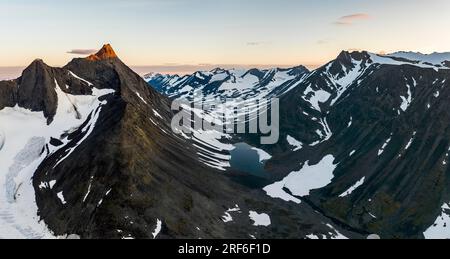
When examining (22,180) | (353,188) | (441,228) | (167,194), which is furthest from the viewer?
(353,188)

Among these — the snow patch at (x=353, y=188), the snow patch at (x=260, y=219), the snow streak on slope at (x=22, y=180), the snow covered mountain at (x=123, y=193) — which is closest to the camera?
the snow covered mountain at (x=123, y=193)

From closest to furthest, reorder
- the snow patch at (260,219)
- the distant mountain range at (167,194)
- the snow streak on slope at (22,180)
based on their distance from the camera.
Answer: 1. the distant mountain range at (167,194)
2. the snow streak on slope at (22,180)
3. the snow patch at (260,219)

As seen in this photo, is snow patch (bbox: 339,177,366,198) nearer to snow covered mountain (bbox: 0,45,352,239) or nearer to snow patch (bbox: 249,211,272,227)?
snow covered mountain (bbox: 0,45,352,239)

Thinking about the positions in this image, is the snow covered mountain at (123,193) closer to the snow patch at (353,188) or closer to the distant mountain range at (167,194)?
the distant mountain range at (167,194)

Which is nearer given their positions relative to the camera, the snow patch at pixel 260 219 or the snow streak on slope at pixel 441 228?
the snow streak on slope at pixel 441 228

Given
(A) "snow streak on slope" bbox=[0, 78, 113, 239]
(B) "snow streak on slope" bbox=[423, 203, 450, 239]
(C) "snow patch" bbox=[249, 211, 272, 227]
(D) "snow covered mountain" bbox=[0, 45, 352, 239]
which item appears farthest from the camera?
(C) "snow patch" bbox=[249, 211, 272, 227]

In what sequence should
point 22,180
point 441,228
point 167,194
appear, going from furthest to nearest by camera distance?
1. point 22,180
2. point 441,228
3. point 167,194

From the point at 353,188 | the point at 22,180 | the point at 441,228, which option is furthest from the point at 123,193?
the point at 441,228

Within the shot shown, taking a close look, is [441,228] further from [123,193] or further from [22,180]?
[22,180]

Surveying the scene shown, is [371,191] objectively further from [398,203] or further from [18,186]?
[18,186]

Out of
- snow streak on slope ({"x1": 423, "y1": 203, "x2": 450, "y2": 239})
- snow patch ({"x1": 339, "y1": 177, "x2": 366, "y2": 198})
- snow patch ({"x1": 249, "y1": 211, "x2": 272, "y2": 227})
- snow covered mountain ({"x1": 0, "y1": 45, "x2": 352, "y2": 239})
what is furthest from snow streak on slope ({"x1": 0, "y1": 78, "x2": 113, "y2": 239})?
snow streak on slope ({"x1": 423, "y1": 203, "x2": 450, "y2": 239})

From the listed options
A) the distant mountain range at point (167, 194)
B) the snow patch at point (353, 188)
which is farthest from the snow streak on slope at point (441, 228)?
the snow patch at point (353, 188)
